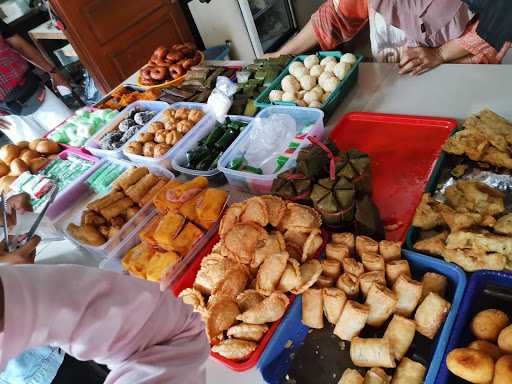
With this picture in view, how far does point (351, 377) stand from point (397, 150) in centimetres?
91

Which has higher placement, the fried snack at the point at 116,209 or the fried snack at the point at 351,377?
the fried snack at the point at 116,209

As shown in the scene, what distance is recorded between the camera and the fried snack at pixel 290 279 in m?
1.04

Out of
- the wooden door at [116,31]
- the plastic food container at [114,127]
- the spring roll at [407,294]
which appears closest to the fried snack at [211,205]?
the spring roll at [407,294]

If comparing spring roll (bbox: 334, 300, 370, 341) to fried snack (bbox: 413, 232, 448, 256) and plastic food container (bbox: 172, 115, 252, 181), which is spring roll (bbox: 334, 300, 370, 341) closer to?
fried snack (bbox: 413, 232, 448, 256)

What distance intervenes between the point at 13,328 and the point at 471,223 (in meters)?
1.08

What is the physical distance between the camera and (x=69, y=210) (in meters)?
1.82

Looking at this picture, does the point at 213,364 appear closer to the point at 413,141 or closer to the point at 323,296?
the point at 323,296

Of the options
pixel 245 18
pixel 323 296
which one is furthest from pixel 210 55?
pixel 323 296

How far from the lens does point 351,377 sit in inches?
34.6

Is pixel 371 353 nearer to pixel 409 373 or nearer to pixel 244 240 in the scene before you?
pixel 409 373

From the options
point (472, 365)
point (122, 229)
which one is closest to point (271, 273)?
point (472, 365)

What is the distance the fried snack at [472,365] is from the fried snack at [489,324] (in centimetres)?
7

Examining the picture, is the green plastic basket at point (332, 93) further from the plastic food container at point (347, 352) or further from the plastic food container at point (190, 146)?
the plastic food container at point (347, 352)

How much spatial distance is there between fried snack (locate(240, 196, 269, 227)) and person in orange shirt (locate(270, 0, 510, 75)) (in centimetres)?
105
